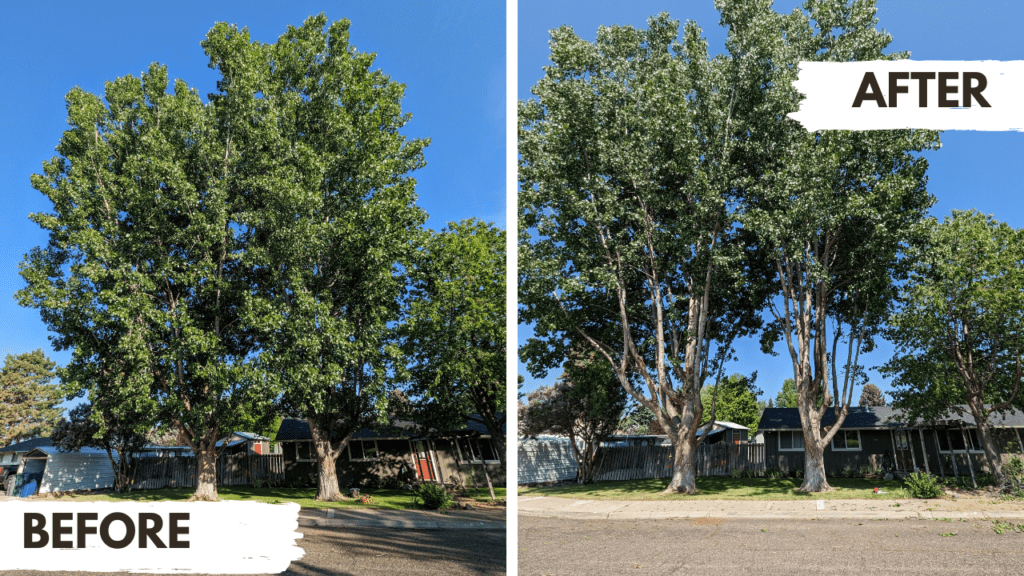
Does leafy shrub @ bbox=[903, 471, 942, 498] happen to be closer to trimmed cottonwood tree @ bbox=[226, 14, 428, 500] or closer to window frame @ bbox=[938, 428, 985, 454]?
window frame @ bbox=[938, 428, 985, 454]

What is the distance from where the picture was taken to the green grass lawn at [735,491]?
18844 mm

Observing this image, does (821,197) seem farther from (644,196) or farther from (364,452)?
(364,452)

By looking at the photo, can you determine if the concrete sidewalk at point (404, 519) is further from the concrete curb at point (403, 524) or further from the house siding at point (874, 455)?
the house siding at point (874, 455)

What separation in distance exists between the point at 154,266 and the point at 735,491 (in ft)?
62.7

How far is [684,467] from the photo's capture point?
21031 mm

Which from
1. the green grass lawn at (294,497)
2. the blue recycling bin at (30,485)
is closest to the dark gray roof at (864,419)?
the green grass lawn at (294,497)

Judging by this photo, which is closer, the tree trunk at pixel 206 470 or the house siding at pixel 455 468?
the tree trunk at pixel 206 470

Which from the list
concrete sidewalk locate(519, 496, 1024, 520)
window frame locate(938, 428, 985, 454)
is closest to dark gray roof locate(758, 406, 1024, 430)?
window frame locate(938, 428, 985, 454)

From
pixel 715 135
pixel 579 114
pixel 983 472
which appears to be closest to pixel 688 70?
pixel 715 135

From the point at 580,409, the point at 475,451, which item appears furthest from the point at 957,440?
the point at 475,451

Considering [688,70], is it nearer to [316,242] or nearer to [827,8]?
[827,8]

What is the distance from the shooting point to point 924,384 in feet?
72.5

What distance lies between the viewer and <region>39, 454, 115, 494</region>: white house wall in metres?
28.2

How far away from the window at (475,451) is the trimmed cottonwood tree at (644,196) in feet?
19.3
